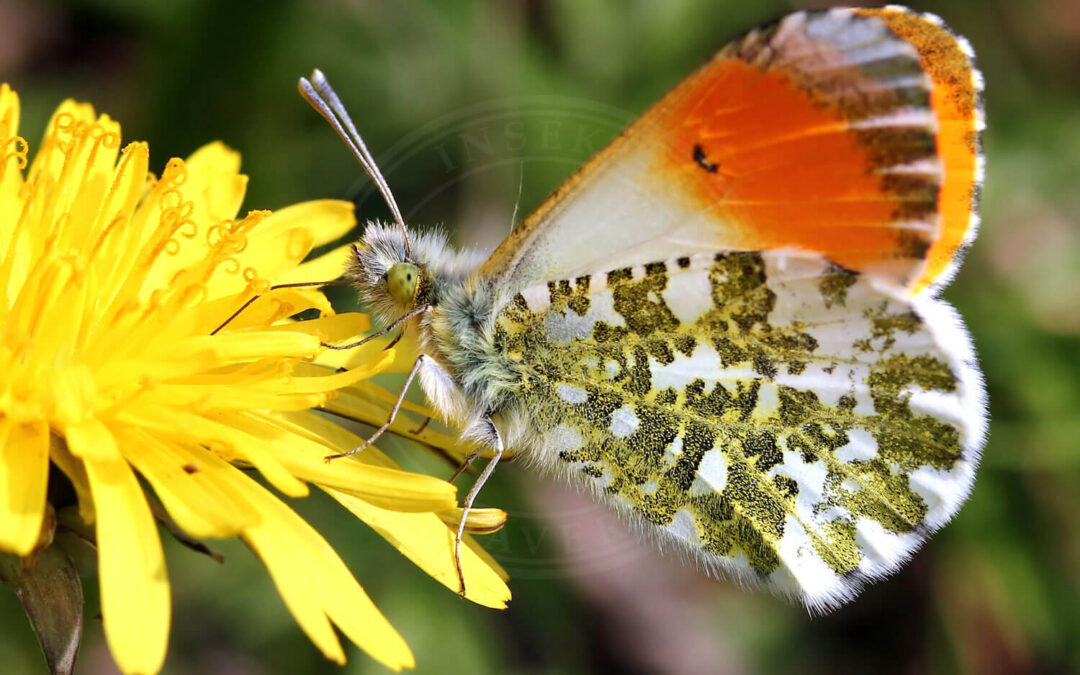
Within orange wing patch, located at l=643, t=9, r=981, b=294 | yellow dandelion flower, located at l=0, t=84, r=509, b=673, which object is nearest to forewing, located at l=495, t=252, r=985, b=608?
orange wing patch, located at l=643, t=9, r=981, b=294

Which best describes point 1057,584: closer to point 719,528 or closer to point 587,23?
point 719,528

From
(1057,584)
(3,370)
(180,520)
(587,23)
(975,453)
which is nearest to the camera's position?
(180,520)

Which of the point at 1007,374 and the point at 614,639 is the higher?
the point at 1007,374

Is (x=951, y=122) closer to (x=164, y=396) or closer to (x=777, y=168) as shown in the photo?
(x=777, y=168)

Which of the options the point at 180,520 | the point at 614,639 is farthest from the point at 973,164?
the point at 614,639

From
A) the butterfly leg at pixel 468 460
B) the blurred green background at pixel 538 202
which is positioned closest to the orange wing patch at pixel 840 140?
the butterfly leg at pixel 468 460

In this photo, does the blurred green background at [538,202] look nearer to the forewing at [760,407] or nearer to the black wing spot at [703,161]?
the forewing at [760,407]

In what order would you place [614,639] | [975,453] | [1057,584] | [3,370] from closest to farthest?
[3,370], [975,453], [1057,584], [614,639]

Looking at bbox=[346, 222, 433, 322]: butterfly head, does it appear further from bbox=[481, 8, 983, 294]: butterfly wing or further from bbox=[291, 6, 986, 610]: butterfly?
bbox=[481, 8, 983, 294]: butterfly wing

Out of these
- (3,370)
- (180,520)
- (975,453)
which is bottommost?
(975,453)
